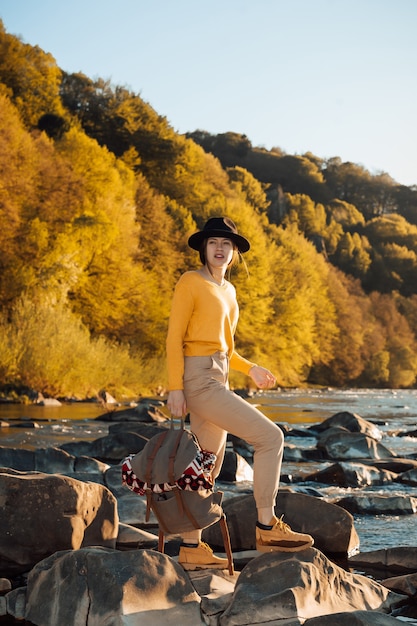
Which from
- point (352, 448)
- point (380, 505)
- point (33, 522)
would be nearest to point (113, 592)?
point (33, 522)

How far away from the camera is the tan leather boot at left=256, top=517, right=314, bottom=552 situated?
17.2 feet

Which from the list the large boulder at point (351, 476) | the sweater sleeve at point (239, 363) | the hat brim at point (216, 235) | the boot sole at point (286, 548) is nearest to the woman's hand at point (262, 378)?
the sweater sleeve at point (239, 363)

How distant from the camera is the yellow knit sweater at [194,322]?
530 cm

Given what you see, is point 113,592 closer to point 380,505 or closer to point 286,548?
point 286,548

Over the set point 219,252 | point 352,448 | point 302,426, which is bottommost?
point 302,426

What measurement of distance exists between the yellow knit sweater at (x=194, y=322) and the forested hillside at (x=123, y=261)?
815 inches

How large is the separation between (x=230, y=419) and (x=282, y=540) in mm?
828

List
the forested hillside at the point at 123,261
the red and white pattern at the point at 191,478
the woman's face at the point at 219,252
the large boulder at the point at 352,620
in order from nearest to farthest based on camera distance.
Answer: the large boulder at the point at 352,620 < the red and white pattern at the point at 191,478 < the woman's face at the point at 219,252 < the forested hillside at the point at 123,261

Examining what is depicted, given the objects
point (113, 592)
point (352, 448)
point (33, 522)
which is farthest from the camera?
point (352, 448)

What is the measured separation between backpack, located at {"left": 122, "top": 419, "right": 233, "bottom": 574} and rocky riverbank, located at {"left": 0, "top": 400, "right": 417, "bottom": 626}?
0.28 meters

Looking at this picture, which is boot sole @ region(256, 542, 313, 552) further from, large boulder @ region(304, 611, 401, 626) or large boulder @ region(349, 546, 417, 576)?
large boulder @ region(349, 546, 417, 576)

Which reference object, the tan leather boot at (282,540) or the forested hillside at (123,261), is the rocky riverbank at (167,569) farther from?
the forested hillside at (123,261)

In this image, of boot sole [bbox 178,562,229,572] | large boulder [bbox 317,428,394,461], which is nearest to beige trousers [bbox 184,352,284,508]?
boot sole [bbox 178,562,229,572]

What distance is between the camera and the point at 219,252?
558 centimetres
